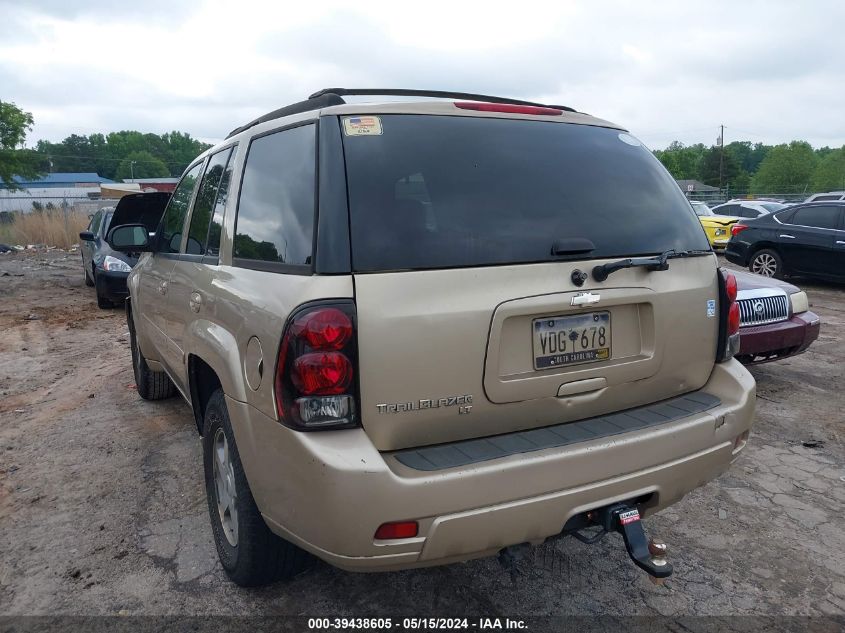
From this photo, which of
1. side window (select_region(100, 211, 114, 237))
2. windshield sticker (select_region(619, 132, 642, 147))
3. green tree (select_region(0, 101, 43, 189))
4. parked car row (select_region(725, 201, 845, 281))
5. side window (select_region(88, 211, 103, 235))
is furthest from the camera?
green tree (select_region(0, 101, 43, 189))

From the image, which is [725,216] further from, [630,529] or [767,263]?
[630,529]

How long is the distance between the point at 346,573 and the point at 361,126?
6.19 feet

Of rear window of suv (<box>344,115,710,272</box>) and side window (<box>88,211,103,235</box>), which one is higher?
rear window of suv (<box>344,115,710,272</box>)

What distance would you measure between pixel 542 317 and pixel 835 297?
10.6m

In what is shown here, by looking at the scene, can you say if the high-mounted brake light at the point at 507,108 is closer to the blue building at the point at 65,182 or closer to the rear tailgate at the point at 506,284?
the rear tailgate at the point at 506,284

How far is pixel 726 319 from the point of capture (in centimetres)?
278

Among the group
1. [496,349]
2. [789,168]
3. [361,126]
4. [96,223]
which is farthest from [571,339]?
[789,168]

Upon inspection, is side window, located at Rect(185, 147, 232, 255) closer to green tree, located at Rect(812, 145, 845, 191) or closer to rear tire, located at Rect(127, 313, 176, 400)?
rear tire, located at Rect(127, 313, 176, 400)

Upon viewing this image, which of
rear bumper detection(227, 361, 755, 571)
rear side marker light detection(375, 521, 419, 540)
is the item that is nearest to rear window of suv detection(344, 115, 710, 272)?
rear bumper detection(227, 361, 755, 571)

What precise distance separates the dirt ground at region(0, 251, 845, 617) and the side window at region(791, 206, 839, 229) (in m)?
7.23

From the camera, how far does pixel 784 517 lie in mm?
3422

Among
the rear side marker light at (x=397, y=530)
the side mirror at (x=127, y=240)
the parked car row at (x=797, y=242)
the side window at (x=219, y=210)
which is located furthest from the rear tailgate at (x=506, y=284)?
the parked car row at (x=797, y=242)

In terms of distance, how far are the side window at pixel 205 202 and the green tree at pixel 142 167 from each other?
433 ft

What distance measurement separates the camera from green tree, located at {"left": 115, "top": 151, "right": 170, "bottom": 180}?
406 ft
